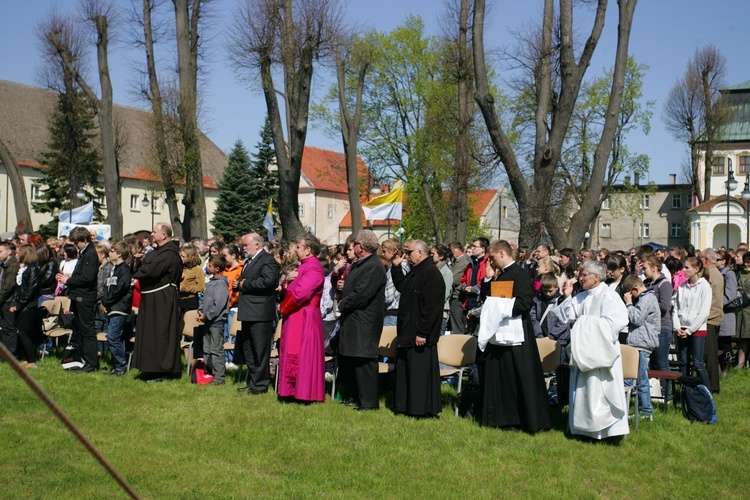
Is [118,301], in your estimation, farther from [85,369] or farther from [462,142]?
[462,142]

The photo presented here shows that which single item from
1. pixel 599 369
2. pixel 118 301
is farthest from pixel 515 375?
pixel 118 301

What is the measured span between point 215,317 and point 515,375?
167 inches

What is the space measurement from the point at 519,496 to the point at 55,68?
2930 centimetres

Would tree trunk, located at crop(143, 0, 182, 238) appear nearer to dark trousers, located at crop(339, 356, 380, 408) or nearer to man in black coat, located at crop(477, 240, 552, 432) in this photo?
dark trousers, located at crop(339, 356, 380, 408)

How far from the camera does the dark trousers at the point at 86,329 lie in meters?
11.1

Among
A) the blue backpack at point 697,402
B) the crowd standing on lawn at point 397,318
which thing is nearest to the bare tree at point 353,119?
the crowd standing on lawn at point 397,318

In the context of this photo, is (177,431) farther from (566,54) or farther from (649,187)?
(649,187)

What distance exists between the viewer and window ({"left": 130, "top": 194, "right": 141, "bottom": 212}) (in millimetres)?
60562

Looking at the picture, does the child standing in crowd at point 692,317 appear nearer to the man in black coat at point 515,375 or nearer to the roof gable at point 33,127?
the man in black coat at point 515,375

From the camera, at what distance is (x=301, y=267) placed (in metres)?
9.56

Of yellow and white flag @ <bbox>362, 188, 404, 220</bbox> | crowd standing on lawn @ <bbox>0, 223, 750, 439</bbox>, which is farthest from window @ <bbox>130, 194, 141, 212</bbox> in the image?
crowd standing on lawn @ <bbox>0, 223, 750, 439</bbox>

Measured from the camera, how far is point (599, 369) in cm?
775

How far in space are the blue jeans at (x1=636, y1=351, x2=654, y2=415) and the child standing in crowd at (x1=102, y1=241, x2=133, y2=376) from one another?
21.9ft

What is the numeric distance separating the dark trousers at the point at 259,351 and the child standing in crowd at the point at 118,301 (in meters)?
1.97
